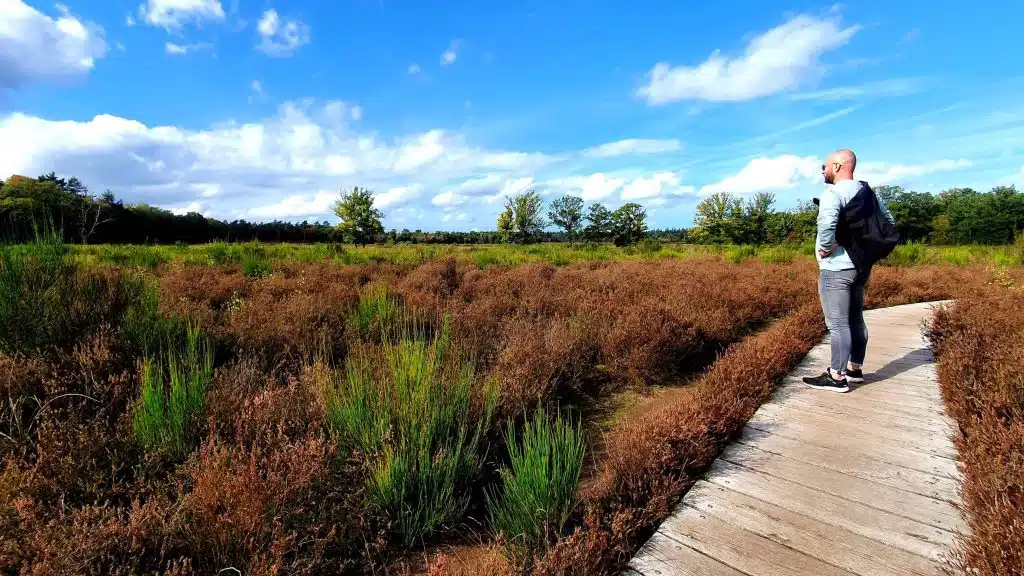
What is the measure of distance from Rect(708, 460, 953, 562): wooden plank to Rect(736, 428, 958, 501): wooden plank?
0.37 meters

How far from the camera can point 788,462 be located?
2.72 metres

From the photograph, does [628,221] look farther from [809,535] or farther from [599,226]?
[809,535]

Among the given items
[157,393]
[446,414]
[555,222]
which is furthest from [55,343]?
[555,222]

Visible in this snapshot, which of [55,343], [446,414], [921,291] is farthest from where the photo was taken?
[921,291]

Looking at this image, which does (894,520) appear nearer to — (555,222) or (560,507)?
(560,507)

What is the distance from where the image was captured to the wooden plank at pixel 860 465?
2.41m

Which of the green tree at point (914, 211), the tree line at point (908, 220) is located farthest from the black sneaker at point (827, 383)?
the green tree at point (914, 211)

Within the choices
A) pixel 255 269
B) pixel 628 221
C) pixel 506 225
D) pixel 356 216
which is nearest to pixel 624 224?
pixel 628 221

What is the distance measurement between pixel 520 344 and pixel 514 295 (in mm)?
3778

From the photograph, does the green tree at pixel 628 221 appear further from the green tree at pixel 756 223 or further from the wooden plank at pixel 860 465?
the wooden plank at pixel 860 465

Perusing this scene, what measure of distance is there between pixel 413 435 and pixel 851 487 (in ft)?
8.46

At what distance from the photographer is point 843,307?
12.5 feet

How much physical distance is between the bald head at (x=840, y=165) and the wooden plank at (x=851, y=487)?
2.64 metres

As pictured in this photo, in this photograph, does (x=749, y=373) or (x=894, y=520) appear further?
(x=749, y=373)
